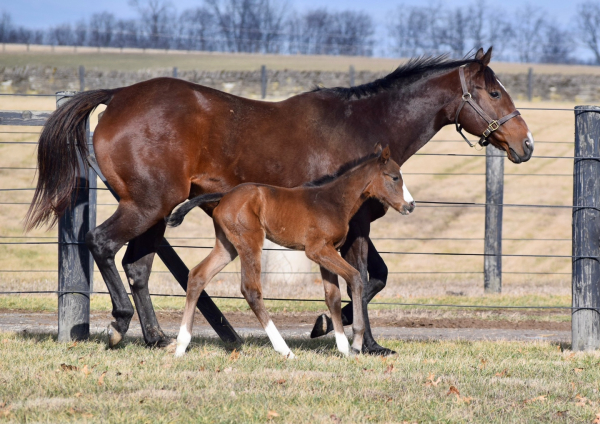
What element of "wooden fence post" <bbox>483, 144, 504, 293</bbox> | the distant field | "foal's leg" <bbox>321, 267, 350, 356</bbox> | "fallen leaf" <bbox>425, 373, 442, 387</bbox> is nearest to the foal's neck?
"foal's leg" <bbox>321, 267, 350, 356</bbox>

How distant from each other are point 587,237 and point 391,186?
1964 mm

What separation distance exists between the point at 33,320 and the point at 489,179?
6439mm

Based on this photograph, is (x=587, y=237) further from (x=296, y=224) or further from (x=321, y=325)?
(x=296, y=224)

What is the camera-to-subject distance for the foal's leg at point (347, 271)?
18.5 feet

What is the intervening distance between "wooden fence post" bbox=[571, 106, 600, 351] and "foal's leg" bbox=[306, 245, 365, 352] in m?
2.10

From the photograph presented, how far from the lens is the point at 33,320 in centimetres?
795

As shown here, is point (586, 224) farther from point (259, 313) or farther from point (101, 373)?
point (101, 373)

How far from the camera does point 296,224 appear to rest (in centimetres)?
571

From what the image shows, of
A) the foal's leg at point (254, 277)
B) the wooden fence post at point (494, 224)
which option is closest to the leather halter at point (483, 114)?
the foal's leg at point (254, 277)

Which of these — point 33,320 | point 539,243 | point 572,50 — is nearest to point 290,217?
point 33,320

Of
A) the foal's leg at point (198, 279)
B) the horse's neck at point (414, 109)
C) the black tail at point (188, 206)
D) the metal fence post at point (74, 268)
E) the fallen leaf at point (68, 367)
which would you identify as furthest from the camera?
the metal fence post at point (74, 268)

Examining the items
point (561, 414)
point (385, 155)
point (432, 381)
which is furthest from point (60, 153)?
point (561, 414)

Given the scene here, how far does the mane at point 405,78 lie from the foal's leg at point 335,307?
1.62 metres

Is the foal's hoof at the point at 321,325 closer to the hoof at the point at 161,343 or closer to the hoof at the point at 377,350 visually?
the hoof at the point at 377,350
